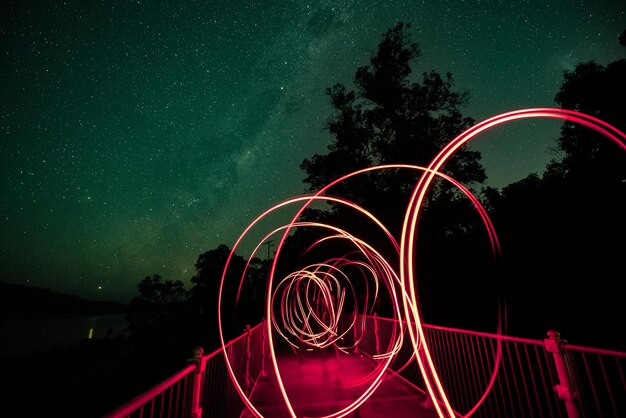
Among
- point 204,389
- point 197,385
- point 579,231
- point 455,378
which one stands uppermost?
point 579,231

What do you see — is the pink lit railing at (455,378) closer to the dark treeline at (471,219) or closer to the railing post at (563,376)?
the railing post at (563,376)

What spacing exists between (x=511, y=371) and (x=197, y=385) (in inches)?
167

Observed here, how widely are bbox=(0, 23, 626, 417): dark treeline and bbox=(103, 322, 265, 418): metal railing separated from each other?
4.21m

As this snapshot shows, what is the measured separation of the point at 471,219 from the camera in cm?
1983

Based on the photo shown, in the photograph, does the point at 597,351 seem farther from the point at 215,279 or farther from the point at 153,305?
the point at 153,305

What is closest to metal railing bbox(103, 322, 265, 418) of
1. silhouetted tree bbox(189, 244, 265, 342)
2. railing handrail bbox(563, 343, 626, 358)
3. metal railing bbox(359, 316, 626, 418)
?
metal railing bbox(359, 316, 626, 418)

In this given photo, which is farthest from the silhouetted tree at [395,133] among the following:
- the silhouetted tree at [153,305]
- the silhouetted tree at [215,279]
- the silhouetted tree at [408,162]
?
the silhouetted tree at [153,305]

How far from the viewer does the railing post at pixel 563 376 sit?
3.40 m

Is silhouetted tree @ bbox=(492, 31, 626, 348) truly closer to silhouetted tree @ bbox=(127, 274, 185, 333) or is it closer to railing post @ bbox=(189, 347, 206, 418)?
railing post @ bbox=(189, 347, 206, 418)

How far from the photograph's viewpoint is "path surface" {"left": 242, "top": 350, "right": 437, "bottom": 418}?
573 cm

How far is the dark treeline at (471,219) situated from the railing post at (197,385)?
23.0 ft

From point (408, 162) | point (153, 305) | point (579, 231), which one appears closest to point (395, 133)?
point (408, 162)

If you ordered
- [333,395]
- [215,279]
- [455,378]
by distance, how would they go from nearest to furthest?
[455,378] → [333,395] → [215,279]

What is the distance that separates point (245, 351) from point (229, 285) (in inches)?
2271
